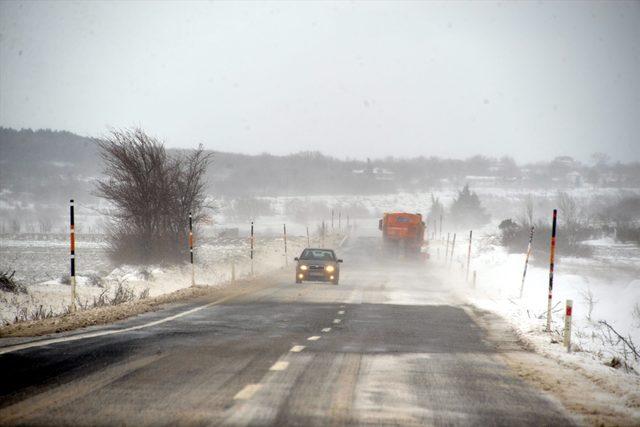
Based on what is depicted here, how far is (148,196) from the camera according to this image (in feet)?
133

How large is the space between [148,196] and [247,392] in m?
34.2

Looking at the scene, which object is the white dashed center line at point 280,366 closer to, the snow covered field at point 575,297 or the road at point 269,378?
the road at point 269,378

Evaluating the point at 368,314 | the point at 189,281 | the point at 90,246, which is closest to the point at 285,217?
the point at 90,246

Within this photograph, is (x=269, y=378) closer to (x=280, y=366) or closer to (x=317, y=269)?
(x=280, y=366)

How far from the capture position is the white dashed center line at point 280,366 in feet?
→ 30.5

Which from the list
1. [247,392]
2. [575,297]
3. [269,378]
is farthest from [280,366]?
[575,297]

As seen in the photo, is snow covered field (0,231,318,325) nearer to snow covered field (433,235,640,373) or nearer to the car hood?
the car hood

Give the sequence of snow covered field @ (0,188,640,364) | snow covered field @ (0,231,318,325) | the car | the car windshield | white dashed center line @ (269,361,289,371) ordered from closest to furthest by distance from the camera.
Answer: white dashed center line @ (269,361,289,371) → snow covered field @ (0,188,640,364) → snow covered field @ (0,231,318,325) → the car → the car windshield

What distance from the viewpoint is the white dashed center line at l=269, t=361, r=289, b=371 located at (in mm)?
9297

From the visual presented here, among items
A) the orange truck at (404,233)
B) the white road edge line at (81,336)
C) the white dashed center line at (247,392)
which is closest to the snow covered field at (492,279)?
the white road edge line at (81,336)

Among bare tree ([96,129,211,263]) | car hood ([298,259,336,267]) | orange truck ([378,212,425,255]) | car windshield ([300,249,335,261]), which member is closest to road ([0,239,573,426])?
car hood ([298,259,336,267])

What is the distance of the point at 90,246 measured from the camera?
2581 inches

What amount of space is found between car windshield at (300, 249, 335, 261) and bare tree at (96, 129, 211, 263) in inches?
418

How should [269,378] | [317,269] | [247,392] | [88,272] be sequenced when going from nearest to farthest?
[247,392] → [269,378] → [317,269] → [88,272]
